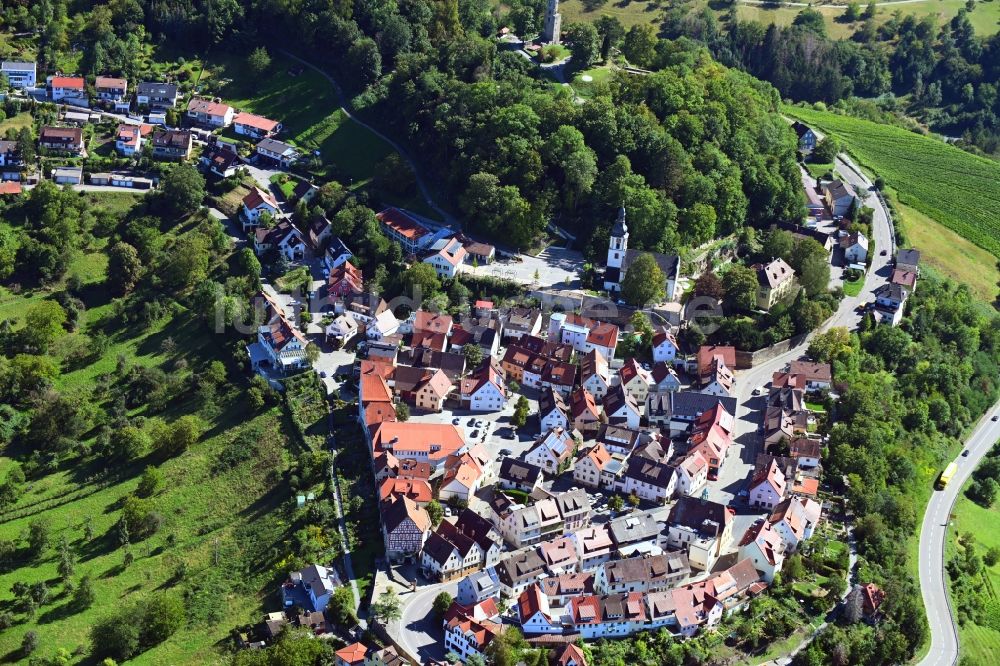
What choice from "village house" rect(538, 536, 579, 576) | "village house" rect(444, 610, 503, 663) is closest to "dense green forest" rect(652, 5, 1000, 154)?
"village house" rect(538, 536, 579, 576)

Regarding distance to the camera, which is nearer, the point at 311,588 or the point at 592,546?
the point at 311,588

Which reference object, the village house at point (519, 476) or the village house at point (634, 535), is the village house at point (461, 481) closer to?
the village house at point (519, 476)

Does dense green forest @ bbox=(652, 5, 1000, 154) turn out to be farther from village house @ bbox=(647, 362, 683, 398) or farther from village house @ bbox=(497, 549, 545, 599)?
village house @ bbox=(497, 549, 545, 599)

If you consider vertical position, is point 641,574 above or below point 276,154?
below

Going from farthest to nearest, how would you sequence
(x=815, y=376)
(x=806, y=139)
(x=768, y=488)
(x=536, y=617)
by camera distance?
(x=806, y=139) → (x=815, y=376) → (x=768, y=488) → (x=536, y=617)

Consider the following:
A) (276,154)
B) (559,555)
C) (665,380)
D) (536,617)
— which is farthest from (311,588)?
(276,154)

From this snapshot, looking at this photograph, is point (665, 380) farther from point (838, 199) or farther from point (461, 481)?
point (838, 199)

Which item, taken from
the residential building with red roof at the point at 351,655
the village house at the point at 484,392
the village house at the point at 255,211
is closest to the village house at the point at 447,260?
the village house at the point at 484,392
